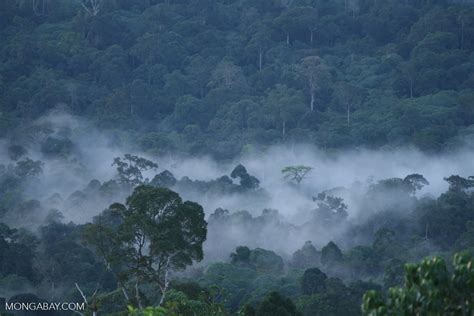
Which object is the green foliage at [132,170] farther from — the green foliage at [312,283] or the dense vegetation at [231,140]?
the green foliage at [312,283]

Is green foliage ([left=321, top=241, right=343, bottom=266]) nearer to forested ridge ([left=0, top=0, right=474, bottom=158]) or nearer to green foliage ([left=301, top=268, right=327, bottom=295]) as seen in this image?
green foliage ([left=301, top=268, right=327, bottom=295])

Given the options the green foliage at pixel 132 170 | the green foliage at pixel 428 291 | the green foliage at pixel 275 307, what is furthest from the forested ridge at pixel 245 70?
the green foliage at pixel 428 291

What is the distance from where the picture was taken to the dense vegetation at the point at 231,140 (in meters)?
31.7

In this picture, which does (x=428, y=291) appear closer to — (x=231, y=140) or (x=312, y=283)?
(x=312, y=283)

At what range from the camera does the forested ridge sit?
91.8 meters

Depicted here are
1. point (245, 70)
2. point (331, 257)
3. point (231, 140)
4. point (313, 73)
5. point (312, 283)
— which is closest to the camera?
point (312, 283)

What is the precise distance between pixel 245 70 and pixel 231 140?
58.1 ft

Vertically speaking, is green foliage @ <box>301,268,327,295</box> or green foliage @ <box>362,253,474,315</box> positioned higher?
green foliage @ <box>301,268,327,295</box>

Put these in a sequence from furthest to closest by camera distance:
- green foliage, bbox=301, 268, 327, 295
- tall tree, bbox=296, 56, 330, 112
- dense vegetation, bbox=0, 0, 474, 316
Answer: tall tree, bbox=296, 56, 330, 112, green foliage, bbox=301, 268, 327, 295, dense vegetation, bbox=0, 0, 474, 316

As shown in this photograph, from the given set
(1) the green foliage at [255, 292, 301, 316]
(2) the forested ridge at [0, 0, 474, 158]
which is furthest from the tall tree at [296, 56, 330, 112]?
(1) the green foliage at [255, 292, 301, 316]

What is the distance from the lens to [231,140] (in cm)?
9200

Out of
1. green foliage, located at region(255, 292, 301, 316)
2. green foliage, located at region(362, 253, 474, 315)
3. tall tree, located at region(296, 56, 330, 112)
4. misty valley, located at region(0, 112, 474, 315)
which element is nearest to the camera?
green foliage, located at region(362, 253, 474, 315)

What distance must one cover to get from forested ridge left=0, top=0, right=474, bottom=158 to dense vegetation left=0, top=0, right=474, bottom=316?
21 centimetres

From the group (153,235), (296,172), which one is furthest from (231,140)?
(153,235)
